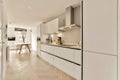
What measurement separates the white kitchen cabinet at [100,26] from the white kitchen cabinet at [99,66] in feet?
0.19

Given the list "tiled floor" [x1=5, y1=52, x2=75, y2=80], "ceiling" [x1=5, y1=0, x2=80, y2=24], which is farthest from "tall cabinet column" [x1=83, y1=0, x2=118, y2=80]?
"ceiling" [x1=5, y1=0, x2=80, y2=24]

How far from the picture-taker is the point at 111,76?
3.23 ft

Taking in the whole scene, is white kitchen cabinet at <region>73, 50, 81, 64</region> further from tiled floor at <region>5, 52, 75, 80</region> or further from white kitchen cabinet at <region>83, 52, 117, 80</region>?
white kitchen cabinet at <region>83, 52, 117, 80</region>

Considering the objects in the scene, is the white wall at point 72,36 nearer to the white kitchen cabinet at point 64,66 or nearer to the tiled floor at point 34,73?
the white kitchen cabinet at point 64,66

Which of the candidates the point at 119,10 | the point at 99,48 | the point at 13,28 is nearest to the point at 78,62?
the point at 99,48

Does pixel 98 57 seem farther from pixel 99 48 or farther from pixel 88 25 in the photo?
pixel 88 25

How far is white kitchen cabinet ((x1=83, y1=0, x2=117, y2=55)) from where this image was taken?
0.96 metres

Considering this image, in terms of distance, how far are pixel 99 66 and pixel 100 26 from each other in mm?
366

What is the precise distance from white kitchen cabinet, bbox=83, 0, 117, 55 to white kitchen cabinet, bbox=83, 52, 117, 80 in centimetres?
6

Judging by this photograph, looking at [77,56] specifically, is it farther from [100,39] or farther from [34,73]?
[100,39]

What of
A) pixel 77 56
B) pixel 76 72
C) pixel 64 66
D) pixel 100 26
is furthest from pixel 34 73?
pixel 100 26

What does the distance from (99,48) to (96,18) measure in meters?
0.29

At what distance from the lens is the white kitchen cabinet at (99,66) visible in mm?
964

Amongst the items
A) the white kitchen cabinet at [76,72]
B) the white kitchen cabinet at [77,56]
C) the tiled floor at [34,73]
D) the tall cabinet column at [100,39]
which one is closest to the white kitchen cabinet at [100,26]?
the tall cabinet column at [100,39]
